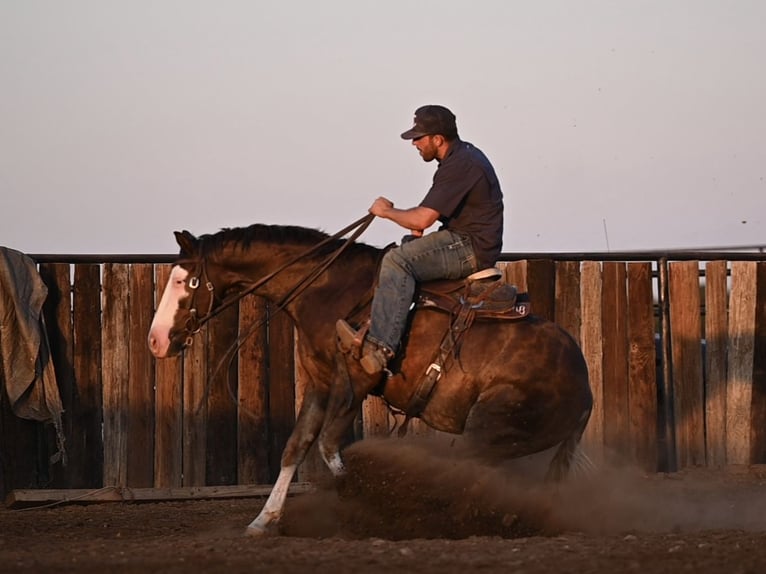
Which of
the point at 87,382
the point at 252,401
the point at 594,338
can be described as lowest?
the point at 252,401

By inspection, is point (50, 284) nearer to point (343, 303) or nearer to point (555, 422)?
point (343, 303)

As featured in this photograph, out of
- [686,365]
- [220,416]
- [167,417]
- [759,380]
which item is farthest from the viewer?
[759,380]

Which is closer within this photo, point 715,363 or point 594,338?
point 594,338

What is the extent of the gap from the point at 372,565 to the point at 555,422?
8.55 ft

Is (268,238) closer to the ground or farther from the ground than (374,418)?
farther from the ground

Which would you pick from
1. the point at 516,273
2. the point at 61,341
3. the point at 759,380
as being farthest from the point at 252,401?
the point at 759,380

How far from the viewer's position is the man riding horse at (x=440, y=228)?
8.49 meters

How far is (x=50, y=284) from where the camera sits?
37.2ft

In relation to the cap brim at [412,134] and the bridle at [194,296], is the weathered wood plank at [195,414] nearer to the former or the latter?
the bridle at [194,296]

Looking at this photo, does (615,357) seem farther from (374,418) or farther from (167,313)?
(167,313)

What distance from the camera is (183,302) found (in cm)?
891

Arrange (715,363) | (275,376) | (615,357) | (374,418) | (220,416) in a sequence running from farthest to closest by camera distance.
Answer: (715,363)
(615,357)
(374,418)
(275,376)
(220,416)

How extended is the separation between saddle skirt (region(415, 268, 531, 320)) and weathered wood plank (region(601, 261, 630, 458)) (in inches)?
159

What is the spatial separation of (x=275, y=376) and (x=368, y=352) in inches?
141
